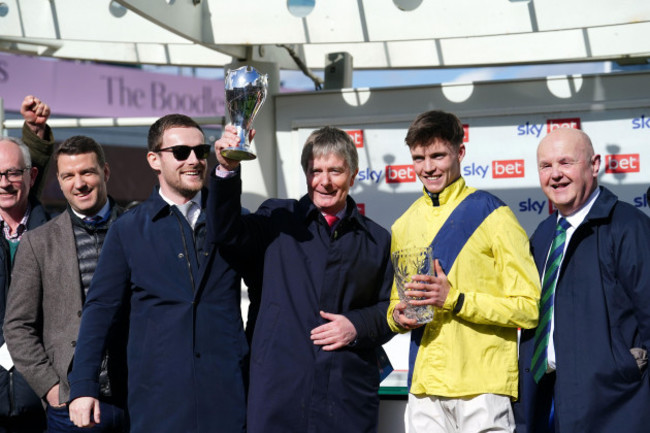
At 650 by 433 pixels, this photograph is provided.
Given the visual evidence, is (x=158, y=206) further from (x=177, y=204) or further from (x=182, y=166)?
(x=182, y=166)

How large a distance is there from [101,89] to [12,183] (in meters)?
16.0

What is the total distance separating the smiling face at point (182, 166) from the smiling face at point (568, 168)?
1405 mm

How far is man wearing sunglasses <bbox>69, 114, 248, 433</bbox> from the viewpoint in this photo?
3432 mm

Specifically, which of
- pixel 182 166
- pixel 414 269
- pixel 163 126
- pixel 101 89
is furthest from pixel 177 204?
pixel 101 89

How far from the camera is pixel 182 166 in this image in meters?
3.59

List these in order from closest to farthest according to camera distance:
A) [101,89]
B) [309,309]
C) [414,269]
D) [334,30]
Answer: [414,269]
[309,309]
[334,30]
[101,89]

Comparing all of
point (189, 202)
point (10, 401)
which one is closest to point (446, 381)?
point (189, 202)

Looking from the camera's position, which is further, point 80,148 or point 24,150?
point 24,150

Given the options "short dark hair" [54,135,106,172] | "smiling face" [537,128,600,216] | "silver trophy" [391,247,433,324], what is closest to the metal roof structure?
"short dark hair" [54,135,106,172]

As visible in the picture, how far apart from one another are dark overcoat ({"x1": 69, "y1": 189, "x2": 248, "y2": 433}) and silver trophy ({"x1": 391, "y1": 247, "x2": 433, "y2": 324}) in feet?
2.22

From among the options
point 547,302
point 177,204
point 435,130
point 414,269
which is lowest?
point 547,302

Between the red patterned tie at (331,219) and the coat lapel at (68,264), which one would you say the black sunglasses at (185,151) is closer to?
the red patterned tie at (331,219)

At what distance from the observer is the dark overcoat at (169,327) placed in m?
3.43

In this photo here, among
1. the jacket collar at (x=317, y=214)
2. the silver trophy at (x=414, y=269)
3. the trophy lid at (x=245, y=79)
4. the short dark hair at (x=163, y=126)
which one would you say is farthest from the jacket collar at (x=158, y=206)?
the silver trophy at (x=414, y=269)
